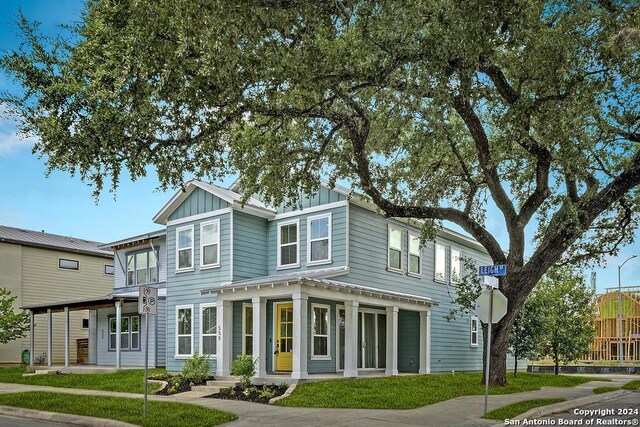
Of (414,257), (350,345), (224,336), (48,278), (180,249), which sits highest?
(180,249)

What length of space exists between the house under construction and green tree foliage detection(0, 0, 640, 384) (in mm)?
35182

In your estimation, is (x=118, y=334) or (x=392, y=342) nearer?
(x=392, y=342)

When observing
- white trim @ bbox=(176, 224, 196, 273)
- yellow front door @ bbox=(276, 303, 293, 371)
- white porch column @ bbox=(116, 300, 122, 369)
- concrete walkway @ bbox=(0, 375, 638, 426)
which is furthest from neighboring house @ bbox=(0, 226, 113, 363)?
concrete walkway @ bbox=(0, 375, 638, 426)

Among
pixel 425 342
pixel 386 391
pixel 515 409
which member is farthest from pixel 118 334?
pixel 515 409

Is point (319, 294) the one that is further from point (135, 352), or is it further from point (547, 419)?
point (135, 352)

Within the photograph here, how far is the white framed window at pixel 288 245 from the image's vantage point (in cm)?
2234

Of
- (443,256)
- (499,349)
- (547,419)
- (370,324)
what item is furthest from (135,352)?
(547,419)

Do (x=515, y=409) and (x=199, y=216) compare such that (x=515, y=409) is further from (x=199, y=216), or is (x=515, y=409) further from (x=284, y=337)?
(x=199, y=216)

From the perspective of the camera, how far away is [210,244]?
22.7 metres

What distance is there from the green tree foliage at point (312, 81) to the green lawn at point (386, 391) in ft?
12.9

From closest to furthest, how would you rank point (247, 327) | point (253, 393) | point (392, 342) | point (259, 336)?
→ point (253, 393)
point (259, 336)
point (247, 327)
point (392, 342)

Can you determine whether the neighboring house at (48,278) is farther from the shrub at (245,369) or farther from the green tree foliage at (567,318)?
the green tree foliage at (567,318)

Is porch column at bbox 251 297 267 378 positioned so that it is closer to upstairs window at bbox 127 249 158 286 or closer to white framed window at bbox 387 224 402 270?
white framed window at bbox 387 224 402 270

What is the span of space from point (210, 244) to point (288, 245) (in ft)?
9.26
